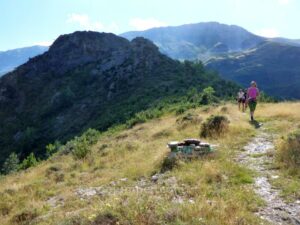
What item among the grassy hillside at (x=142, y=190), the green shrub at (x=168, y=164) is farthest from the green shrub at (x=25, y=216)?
the green shrub at (x=168, y=164)

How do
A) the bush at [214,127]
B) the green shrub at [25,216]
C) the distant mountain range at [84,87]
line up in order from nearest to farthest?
the green shrub at [25,216] → the bush at [214,127] → the distant mountain range at [84,87]

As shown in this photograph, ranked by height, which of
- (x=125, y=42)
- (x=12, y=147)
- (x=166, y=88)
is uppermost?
(x=125, y=42)

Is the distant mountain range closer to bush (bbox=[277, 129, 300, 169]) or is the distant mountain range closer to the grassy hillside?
the grassy hillside

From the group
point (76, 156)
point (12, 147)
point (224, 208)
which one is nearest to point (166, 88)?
point (12, 147)

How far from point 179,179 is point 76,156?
960cm

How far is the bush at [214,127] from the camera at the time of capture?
19.2 m

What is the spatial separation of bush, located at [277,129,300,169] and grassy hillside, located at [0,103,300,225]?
0.42 metres

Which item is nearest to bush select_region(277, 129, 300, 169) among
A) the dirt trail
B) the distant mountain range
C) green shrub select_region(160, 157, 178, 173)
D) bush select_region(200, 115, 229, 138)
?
the dirt trail

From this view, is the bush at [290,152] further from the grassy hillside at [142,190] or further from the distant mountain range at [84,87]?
the distant mountain range at [84,87]

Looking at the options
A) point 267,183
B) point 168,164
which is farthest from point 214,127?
point 267,183

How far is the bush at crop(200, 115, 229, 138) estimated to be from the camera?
19.2 metres

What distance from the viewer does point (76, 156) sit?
20.5 metres

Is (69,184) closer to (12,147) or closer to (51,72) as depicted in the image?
(12,147)

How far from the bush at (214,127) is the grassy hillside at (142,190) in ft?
1.37
